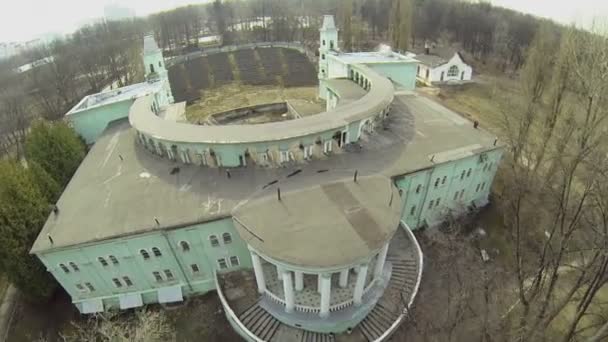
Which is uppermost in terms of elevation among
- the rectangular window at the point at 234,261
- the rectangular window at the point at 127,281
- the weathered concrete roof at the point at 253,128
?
the weathered concrete roof at the point at 253,128

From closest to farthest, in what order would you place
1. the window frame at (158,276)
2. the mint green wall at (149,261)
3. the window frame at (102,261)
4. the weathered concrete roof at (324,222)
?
the weathered concrete roof at (324,222) → the mint green wall at (149,261) → the window frame at (102,261) → the window frame at (158,276)

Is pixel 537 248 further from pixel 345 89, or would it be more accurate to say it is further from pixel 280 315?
pixel 345 89

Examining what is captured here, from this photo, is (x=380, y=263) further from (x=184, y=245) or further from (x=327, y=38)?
(x=327, y=38)

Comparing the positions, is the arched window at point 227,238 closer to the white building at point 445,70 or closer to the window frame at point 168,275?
the window frame at point 168,275

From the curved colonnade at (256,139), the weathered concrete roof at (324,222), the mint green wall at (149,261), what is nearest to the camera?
the weathered concrete roof at (324,222)

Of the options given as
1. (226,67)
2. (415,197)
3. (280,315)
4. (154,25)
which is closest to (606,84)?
(415,197)

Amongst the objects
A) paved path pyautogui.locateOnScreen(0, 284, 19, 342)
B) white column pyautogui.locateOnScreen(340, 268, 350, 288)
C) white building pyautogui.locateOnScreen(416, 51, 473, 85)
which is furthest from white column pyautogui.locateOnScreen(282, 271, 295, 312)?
white building pyautogui.locateOnScreen(416, 51, 473, 85)

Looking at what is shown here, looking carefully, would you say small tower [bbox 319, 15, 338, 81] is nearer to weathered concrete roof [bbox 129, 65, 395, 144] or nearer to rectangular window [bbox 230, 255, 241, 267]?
weathered concrete roof [bbox 129, 65, 395, 144]

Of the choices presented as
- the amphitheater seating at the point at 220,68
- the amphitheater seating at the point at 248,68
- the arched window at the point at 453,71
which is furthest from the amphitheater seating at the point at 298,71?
the arched window at the point at 453,71

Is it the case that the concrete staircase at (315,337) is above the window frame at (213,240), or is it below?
below
